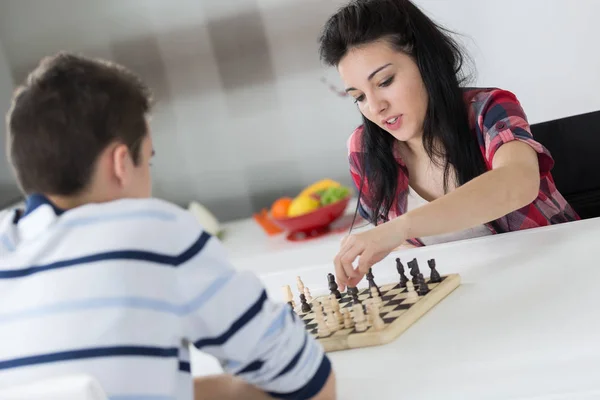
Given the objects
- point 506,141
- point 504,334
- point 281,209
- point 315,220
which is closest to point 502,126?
point 506,141

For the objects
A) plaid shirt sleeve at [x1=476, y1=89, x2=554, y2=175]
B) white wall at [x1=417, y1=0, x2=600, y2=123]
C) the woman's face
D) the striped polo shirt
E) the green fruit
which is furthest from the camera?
the green fruit

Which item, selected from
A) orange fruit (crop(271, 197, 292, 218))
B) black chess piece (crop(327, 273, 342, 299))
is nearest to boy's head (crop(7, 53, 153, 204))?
black chess piece (crop(327, 273, 342, 299))

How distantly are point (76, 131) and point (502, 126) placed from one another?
107cm

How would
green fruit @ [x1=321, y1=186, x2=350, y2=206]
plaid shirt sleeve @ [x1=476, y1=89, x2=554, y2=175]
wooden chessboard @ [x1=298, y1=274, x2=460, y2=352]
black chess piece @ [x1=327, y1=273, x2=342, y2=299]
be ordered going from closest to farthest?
wooden chessboard @ [x1=298, y1=274, x2=460, y2=352] < black chess piece @ [x1=327, y1=273, x2=342, y2=299] < plaid shirt sleeve @ [x1=476, y1=89, x2=554, y2=175] < green fruit @ [x1=321, y1=186, x2=350, y2=206]

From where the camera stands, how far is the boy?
819 millimetres

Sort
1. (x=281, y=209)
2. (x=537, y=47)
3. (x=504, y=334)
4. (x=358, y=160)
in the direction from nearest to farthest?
(x=504, y=334)
(x=358, y=160)
(x=537, y=47)
(x=281, y=209)

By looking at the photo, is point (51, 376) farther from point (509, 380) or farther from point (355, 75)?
point (355, 75)

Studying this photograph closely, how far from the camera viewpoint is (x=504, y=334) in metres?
1.08

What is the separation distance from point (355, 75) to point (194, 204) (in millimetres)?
1481

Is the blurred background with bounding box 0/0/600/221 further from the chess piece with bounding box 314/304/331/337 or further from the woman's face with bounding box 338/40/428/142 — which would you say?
the chess piece with bounding box 314/304/331/337

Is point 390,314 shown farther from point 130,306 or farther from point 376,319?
point 130,306

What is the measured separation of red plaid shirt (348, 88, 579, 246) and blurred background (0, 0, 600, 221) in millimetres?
1180

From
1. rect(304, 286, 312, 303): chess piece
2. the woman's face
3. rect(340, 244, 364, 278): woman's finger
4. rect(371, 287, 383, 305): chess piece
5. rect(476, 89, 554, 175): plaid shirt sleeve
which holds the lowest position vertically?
rect(304, 286, 312, 303): chess piece

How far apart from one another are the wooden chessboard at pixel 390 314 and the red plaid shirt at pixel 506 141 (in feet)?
1.37
